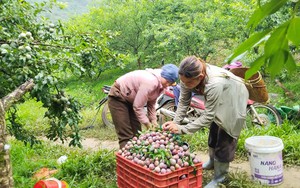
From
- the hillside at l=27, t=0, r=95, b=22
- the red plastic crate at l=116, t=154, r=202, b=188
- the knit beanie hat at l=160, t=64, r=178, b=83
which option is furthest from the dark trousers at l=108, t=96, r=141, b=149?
the hillside at l=27, t=0, r=95, b=22

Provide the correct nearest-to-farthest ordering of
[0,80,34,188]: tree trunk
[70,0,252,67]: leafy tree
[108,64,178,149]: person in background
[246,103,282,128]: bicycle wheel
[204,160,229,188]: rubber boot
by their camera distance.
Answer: [0,80,34,188]: tree trunk < [204,160,229,188]: rubber boot < [108,64,178,149]: person in background < [246,103,282,128]: bicycle wheel < [70,0,252,67]: leafy tree

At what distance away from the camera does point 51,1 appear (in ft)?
14.0

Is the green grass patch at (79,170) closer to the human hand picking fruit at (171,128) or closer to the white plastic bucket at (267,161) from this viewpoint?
the human hand picking fruit at (171,128)

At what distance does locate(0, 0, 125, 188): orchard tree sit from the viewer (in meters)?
2.87

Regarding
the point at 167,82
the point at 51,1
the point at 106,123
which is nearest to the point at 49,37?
the point at 51,1

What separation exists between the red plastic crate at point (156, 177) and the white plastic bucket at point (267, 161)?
100cm

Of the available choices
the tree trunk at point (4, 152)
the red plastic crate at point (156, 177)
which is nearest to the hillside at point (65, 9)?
the tree trunk at point (4, 152)

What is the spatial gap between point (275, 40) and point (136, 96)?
3671 mm

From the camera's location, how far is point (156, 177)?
3.13 metres

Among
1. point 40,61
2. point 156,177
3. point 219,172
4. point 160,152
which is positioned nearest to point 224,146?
point 219,172

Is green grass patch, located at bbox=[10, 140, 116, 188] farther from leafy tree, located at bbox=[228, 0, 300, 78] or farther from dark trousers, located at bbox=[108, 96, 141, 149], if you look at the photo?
leafy tree, located at bbox=[228, 0, 300, 78]

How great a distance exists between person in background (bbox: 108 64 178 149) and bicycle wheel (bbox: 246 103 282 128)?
2.59m

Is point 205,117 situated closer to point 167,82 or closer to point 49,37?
point 167,82

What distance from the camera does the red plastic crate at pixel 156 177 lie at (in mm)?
3148
